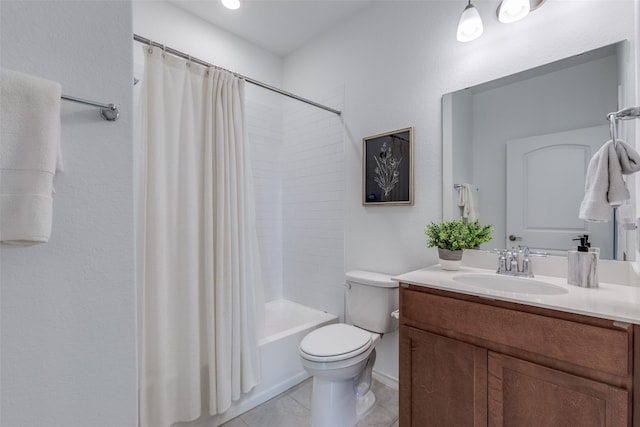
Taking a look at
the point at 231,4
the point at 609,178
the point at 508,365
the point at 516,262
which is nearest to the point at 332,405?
the point at 508,365

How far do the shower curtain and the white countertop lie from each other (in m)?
0.95

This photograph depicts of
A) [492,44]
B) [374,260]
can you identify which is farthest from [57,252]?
[492,44]

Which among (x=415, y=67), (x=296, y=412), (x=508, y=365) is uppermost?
(x=415, y=67)

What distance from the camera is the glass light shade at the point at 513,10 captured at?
4.54 ft

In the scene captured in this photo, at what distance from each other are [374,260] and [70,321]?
171 cm

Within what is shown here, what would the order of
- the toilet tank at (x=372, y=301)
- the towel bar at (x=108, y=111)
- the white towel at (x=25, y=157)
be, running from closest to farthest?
the white towel at (x=25, y=157), the towel bar at (x=108, y=111), the toilet tank at (x=372, y=301)

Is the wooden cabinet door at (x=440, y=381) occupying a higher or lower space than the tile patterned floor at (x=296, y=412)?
higher

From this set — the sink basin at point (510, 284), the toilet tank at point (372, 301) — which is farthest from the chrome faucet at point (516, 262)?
the toilet tank at point (372, 301)

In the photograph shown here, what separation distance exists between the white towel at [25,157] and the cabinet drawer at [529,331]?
4.51ft

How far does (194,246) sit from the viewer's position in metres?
1.55

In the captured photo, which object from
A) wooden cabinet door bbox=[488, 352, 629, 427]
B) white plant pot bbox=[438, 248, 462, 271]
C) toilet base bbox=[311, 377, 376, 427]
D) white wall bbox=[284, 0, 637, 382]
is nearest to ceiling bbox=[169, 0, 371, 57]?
white wall bbox=[284, 0, 637, 382]

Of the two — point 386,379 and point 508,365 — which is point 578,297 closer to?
point 508,365

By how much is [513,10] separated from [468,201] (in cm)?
96

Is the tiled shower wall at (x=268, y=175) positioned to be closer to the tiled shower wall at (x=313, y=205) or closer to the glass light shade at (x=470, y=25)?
the tiled shower wall at (x=313, y=205)
